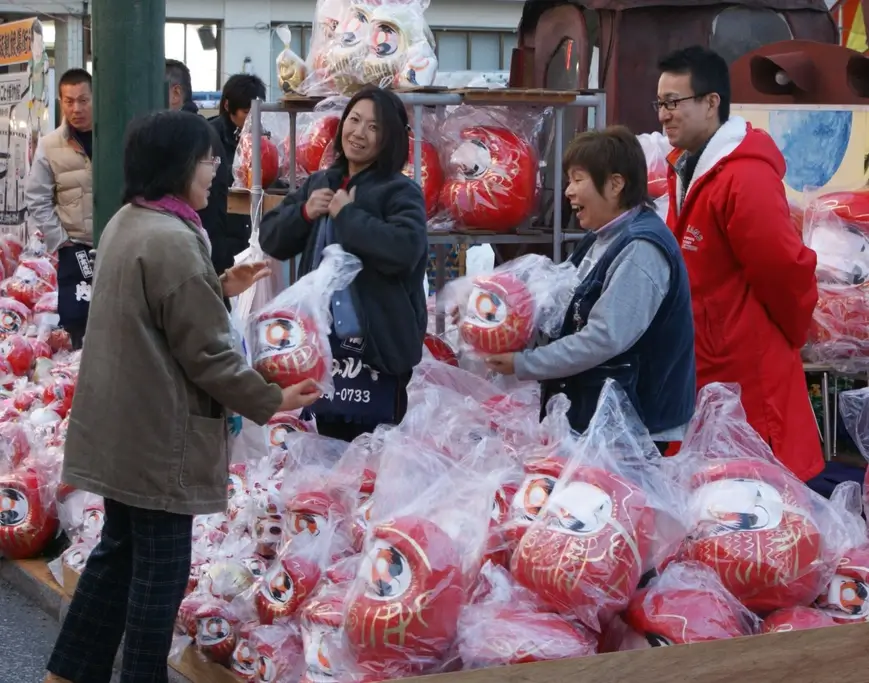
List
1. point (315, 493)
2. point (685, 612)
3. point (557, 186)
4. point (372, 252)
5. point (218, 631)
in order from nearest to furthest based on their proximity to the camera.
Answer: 1. point (685, 612)
2. point (315, 493)
3. point (218, 631)
4. point (372, 252)
5. point (557, 186)

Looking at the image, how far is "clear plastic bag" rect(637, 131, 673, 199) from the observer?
5.85 m

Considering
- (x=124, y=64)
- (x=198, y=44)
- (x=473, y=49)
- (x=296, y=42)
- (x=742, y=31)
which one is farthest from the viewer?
(x=473, y=49)

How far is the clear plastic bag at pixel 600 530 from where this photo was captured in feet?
9.80

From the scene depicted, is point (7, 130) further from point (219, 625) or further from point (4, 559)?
point (219, 625)

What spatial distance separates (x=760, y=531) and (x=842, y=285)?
6.47 ft

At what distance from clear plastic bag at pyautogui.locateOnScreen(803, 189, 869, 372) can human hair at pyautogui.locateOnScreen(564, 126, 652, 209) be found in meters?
1.44

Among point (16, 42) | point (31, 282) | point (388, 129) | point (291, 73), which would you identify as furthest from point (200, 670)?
point (16, 42)

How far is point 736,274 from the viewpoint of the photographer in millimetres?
4109

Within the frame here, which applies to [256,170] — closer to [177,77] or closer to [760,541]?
[177,77]

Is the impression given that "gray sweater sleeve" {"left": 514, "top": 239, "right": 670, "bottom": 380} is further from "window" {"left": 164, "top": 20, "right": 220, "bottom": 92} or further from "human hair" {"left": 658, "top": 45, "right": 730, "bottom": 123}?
"window" {"left": 164, "top": 20, "right": 220, "bottom": 92}

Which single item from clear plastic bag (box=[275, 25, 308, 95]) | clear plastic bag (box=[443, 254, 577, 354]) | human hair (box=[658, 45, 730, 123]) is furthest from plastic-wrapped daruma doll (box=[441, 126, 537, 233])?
clear plastic bag (box=[443, 254, 577, 354])

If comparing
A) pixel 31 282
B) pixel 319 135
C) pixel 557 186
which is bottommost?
pixel 31 282

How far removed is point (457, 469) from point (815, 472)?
141 centimetres

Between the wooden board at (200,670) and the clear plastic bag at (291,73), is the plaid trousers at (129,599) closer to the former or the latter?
the wooden board at (200,670)
